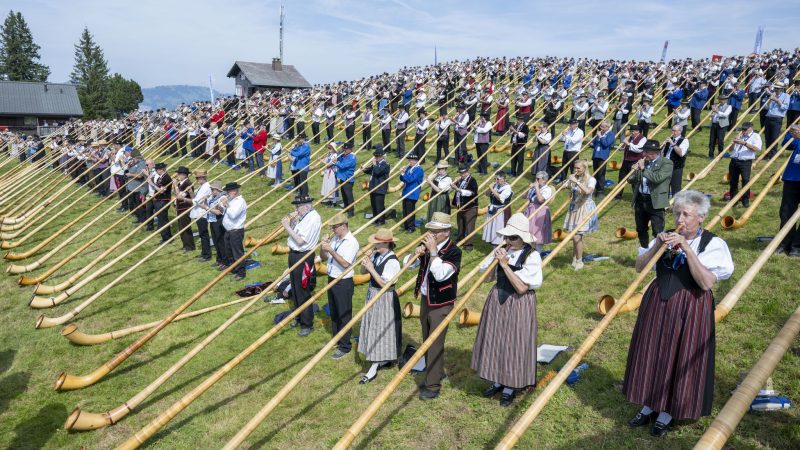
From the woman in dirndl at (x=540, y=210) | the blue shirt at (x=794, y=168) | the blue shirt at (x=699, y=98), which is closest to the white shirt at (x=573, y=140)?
the woman in dirndl at (x=540, y=210)

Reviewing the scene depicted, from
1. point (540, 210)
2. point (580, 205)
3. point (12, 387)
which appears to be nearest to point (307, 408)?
point (12, 387)

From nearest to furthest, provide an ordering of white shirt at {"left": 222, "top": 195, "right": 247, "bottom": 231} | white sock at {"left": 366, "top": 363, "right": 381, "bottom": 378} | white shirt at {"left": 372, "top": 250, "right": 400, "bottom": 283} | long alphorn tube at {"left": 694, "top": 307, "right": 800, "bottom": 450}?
long alphorn tube at {"left": 694, "top": 307, "right": 800, "bottom": 450} → white shirt at {"left": 372, "top": 250, "right": 400, "bottom": 283} → white sock at {"left": 366, "top": 363, "right": 381, "bottom": 378} → white shirt at {"left": 222, "top": 195, "right": 247, "bottom": 231}

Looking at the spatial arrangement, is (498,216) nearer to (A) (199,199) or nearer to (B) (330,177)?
(A) (199,199)

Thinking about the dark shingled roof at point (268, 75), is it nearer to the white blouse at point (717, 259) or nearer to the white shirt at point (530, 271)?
the white shirt at point (530, 271)

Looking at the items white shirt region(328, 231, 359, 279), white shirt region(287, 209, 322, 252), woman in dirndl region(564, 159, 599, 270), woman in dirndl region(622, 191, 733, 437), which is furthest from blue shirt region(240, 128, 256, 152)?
woman in dirndl region(622, 191, 733, 437)

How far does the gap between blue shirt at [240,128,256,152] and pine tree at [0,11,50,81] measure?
244 ft

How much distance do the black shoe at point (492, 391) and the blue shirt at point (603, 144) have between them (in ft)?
30.2

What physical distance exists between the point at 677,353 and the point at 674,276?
0.71 m

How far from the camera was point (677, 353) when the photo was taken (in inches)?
184

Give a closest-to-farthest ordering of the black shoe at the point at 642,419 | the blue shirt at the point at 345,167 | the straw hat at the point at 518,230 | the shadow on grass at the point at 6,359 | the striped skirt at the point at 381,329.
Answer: the black shoe at the point at 642,419 → the straw hat at the point at 518,230 → the striped skirt at the point at 381,329 → the shadow on grass at the point at 6,359 → the blue shirt at the point at 345,167

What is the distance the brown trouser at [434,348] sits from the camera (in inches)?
241

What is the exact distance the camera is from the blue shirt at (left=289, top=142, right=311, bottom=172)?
16.5m

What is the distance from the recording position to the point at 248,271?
11688mm

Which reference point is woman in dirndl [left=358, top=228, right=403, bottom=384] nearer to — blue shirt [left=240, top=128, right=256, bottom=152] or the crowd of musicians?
the crowd of musicians
